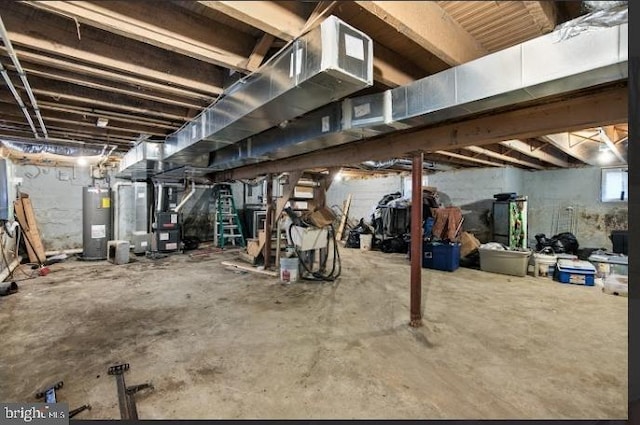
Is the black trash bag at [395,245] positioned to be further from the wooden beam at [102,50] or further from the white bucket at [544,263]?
the wooden beam at [102,50]

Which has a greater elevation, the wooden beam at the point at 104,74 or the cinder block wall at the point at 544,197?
the wooden beam at the point at 104,74

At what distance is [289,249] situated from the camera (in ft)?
14.3

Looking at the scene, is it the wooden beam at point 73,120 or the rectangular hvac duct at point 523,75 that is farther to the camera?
the wooden beam at point 73,120

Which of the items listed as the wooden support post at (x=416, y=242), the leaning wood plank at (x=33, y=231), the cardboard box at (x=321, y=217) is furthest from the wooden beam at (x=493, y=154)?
the leaning wood plank at (x=33, y=231)

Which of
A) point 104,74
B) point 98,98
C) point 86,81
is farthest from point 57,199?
point 104,74

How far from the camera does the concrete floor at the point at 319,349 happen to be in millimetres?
1713

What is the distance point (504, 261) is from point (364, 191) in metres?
4.17

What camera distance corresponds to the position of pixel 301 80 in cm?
147

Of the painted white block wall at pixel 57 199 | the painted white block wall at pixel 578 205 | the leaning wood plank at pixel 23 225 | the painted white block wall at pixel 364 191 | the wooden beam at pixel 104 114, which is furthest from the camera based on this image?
the painted white block wall at pixel 364 191

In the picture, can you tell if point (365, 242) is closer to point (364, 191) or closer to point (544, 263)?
point (364, 191)

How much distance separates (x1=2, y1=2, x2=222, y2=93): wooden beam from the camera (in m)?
1.58

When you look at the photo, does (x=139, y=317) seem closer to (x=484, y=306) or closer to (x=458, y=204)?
(x=484, y=306)

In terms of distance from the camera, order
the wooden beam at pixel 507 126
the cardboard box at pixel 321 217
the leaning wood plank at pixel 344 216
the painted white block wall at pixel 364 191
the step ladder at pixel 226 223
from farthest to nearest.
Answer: the leaning wood plank at pixel 344 216
the painted white block wall at pixel 364 191
the step ladder at pixel 226 223
the cardboard box at pixel 321 217
the wooden beam at pixel 507 126

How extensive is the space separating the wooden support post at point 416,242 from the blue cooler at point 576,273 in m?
2.85
